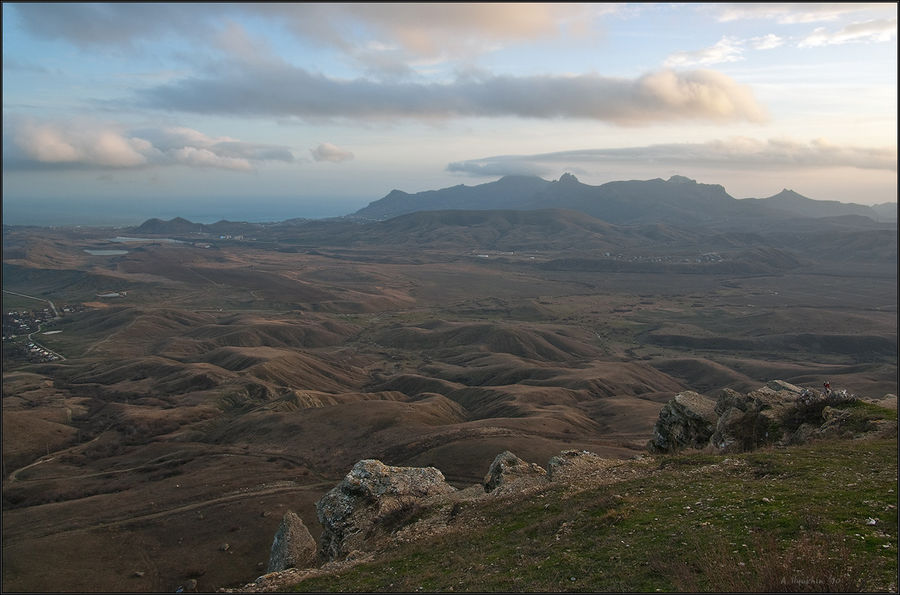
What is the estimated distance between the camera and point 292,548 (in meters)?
30.9

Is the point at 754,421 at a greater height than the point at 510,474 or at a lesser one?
greater

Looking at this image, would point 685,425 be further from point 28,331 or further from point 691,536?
point 28,331

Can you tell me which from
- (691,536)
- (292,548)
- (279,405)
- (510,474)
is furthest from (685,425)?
(279,405)

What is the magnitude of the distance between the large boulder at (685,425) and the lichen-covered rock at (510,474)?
954cm

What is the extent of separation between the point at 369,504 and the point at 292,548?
20.7ft

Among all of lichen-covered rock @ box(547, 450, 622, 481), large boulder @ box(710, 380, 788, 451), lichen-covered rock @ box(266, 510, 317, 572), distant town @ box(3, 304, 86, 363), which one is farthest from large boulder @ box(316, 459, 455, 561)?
distant town @ box(3, 304, 86, 363)

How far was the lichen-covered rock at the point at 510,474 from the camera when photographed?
92.8 ft

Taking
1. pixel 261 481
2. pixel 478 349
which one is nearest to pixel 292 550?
pixel 261 481

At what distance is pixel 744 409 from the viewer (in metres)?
31.1

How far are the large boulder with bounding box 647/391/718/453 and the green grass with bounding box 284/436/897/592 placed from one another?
9.58 meters

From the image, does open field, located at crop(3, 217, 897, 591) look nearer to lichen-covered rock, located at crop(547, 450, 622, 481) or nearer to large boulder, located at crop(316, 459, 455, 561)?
large boulder, located at crop(316, 459, 455, 561)

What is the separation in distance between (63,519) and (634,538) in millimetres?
59352

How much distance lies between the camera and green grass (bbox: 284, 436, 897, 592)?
40.8 ft

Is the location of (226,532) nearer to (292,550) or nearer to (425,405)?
(292,550)
